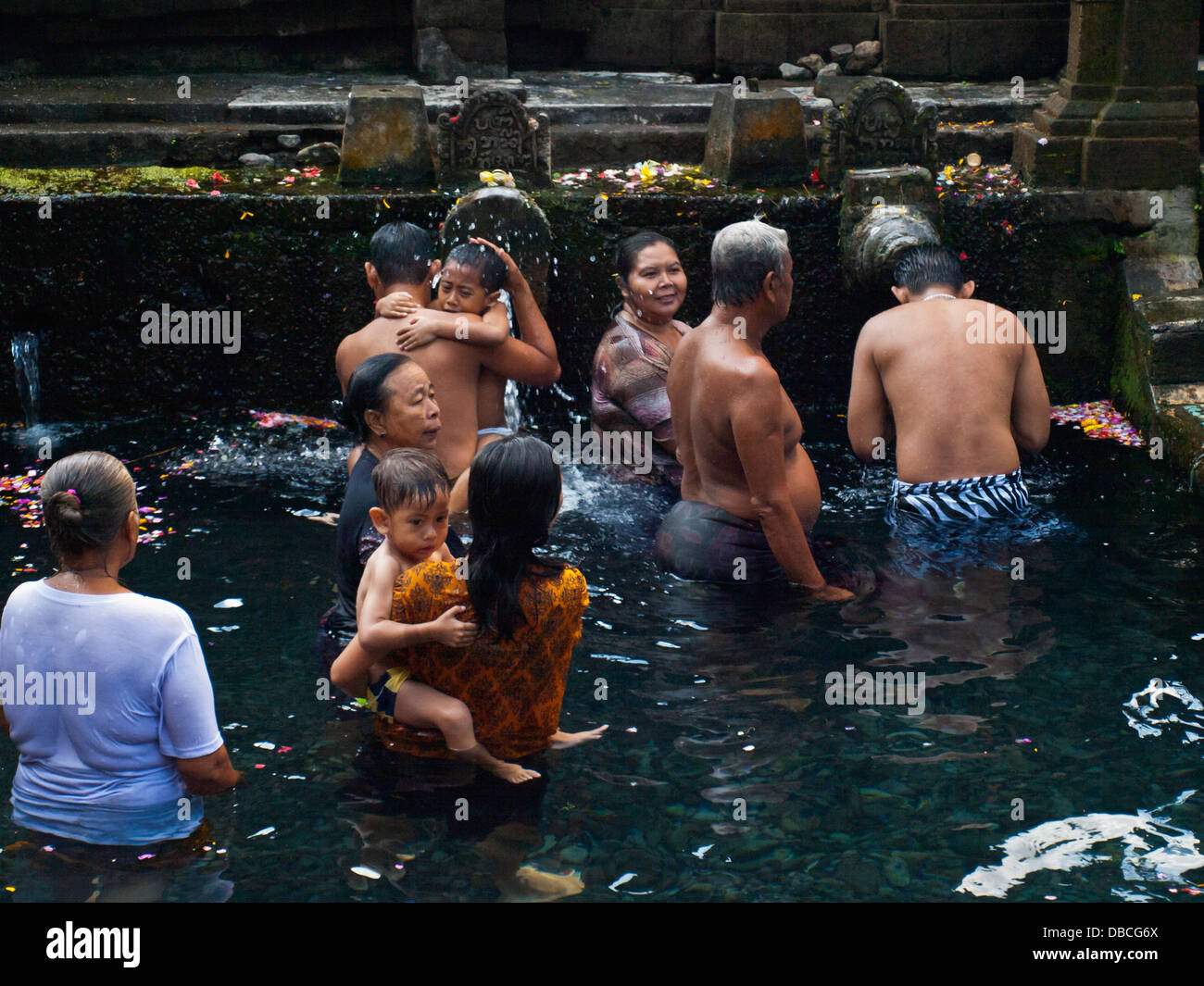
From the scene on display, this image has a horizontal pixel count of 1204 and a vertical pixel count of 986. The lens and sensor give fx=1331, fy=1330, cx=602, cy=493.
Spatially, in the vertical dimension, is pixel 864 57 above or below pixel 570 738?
above

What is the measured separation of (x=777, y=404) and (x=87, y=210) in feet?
13.7

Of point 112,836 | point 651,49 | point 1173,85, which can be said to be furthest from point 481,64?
point 112,836

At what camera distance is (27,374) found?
708 cm

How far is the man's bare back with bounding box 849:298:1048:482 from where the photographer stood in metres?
5.32

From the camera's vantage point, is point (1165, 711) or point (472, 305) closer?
point (1165, 711)

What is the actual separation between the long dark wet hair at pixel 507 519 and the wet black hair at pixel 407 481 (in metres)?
0.21

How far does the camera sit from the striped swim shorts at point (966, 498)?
5.38 meters

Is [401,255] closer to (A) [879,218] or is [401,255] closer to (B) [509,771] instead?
(B) [509,771]

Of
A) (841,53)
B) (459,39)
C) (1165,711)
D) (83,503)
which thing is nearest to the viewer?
(83,503)

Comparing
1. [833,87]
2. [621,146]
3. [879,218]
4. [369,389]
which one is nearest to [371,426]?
[369,389]

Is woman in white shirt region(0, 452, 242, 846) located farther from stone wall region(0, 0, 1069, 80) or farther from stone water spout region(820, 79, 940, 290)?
stone wall region(0, 0, 1069, 80)
